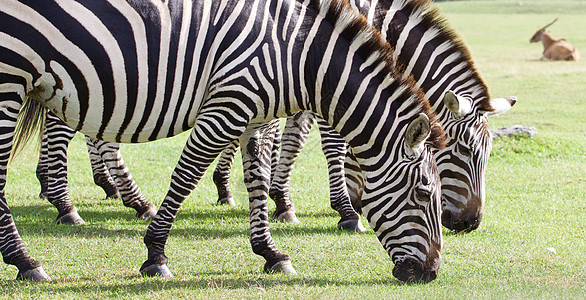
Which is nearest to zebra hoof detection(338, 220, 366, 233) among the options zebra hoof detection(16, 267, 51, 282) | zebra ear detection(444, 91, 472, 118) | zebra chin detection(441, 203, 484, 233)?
zebra chin detection(441, 203, 484, 233)

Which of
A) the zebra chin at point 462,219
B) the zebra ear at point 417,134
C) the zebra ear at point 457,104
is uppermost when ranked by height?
the zebra ear at point 417,134

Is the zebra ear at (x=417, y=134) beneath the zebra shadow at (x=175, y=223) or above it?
above

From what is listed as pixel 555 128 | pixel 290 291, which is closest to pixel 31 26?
pixel 290 291

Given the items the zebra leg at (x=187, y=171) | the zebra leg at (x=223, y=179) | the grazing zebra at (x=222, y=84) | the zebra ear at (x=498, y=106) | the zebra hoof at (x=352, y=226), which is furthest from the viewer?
the zebra leg at (x=223, y=179)

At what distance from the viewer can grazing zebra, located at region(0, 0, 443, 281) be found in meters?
5.13

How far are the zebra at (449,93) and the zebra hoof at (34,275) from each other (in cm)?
328

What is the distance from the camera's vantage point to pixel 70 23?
509 cm

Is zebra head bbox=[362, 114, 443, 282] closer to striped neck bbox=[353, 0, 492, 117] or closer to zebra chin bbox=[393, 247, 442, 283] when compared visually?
zebra chin bbox=[393, 247, 442, 283]

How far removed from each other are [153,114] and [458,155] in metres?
2.96

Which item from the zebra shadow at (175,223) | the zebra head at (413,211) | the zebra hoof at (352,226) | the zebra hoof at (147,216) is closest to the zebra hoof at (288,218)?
the zebra shadow at (175,223)

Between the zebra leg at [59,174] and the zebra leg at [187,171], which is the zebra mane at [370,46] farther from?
the zebra leg at [59,174]

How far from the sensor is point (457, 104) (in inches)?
240

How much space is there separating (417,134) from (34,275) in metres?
3.34

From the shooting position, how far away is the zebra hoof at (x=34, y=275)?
5449 mm
